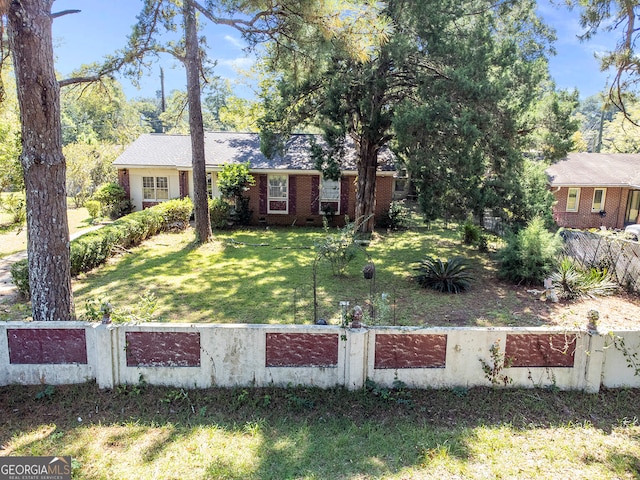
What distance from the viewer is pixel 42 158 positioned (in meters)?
5.56

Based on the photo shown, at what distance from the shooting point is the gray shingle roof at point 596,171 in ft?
62.7

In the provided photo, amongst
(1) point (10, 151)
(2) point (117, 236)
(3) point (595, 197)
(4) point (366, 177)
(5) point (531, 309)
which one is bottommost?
(5) point (531, 309)

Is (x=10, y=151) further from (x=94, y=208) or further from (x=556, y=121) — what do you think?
(x=556, y=121)

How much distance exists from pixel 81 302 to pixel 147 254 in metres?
4.39

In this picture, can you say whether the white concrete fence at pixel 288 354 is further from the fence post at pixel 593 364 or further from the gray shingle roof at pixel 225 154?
the gray shingle roof at pixel 225 154

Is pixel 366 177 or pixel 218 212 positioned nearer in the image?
pixel 366 177

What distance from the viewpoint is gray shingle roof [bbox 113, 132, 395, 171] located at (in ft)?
59.8

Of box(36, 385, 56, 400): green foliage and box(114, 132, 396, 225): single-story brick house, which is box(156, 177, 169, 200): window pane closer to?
box(114, 132, 396, 225): single-story brick house

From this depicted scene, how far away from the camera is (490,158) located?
1026cm

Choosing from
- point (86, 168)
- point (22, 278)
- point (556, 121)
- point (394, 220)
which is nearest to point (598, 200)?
point (394, 220)

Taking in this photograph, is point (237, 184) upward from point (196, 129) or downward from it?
downward

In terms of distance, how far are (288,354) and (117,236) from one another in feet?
28.2

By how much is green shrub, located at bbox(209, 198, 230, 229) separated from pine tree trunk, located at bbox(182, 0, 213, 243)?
2.72m

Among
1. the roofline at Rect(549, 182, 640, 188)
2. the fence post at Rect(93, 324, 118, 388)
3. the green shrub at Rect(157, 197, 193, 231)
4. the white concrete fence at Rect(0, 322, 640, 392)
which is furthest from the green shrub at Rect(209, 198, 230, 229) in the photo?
the roofline at Rect(549, 182, 640, 188)
